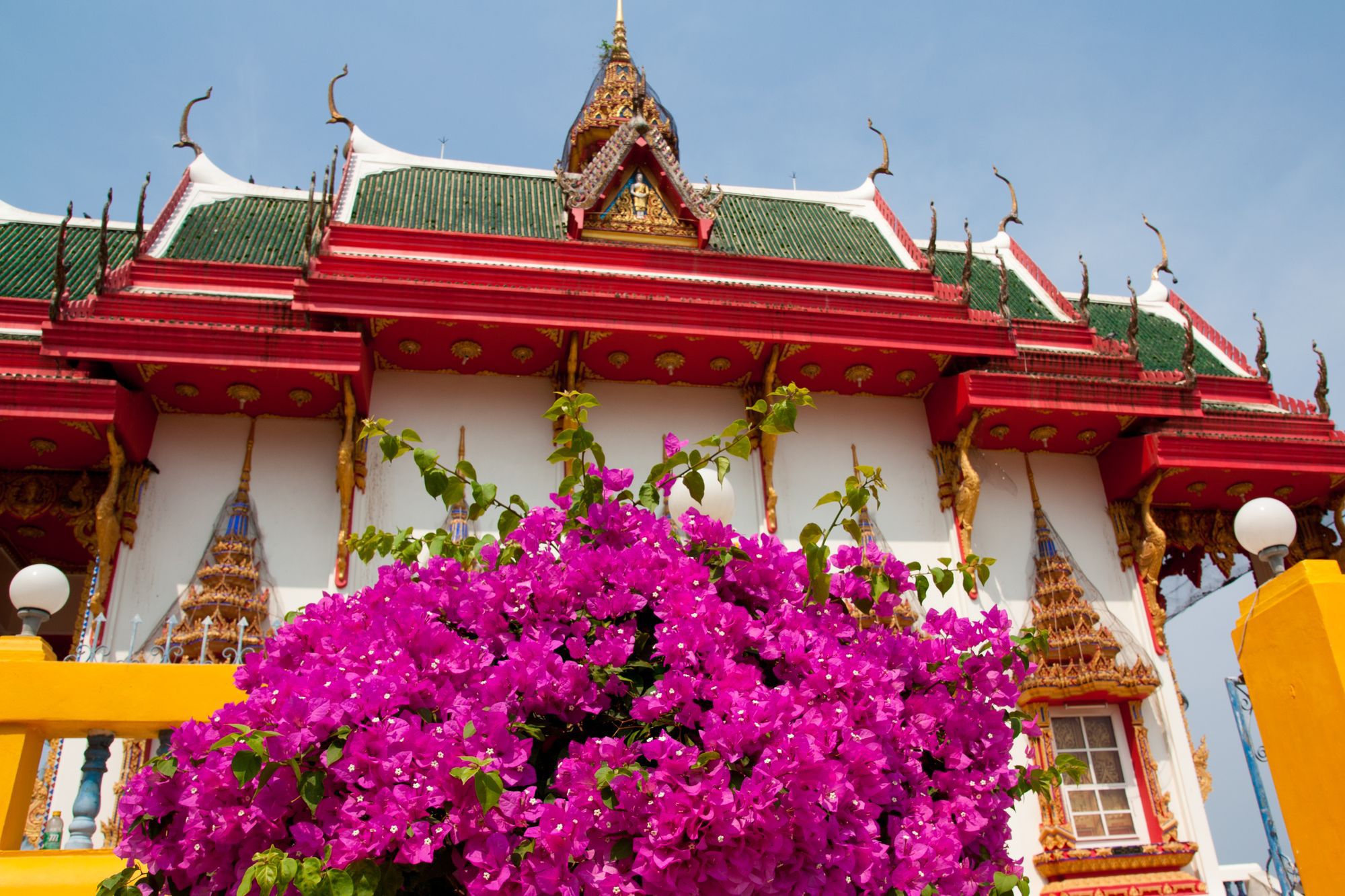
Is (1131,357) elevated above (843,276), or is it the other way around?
(843,276)

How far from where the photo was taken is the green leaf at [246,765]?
226cm

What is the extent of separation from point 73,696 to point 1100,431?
902 centimetres

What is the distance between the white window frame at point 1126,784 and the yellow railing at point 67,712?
272 inches

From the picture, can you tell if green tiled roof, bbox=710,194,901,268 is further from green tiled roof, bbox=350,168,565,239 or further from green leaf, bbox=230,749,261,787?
green leaf, bbox=230,749,261,787

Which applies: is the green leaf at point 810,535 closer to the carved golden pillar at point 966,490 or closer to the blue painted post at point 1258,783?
the blue painted post at point 1258,783

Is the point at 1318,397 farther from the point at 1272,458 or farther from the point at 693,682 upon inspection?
the point at 693,682

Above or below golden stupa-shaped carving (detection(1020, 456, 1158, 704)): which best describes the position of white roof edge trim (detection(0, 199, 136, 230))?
above

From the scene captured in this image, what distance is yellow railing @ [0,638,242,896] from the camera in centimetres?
376

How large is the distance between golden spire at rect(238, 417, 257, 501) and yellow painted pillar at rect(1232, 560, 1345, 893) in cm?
734

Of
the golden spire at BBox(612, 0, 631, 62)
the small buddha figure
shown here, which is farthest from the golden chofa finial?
the small buddha figure

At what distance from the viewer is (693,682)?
8.07 feet

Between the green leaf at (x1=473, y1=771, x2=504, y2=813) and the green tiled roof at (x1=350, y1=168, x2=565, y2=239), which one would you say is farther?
the green tiled roof at (x1=350, y1=168, x2=565, y2=239)

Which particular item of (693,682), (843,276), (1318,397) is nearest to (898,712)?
(693,682)

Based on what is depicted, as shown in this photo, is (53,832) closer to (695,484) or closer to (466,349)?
(695,484)
